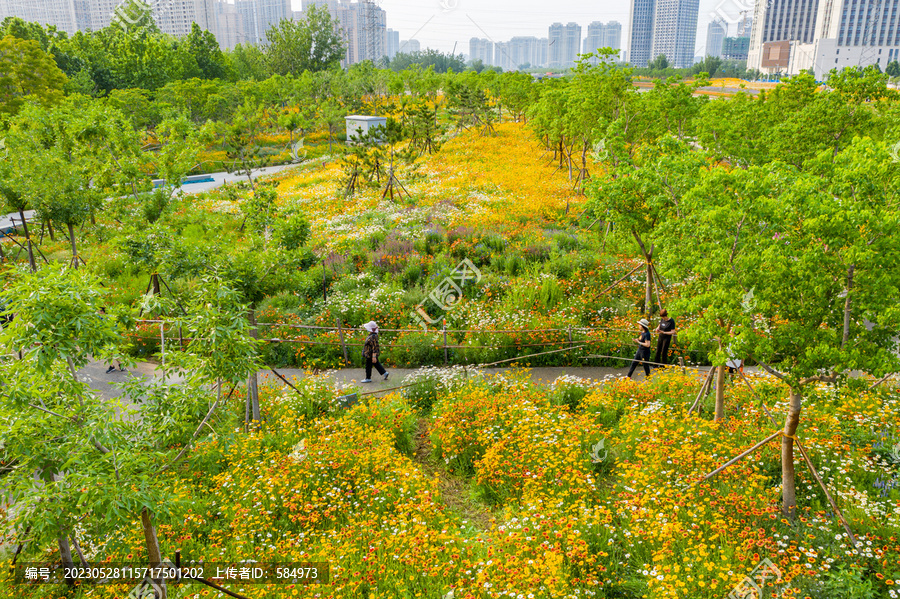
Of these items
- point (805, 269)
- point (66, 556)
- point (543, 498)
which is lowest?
point (66, 556)

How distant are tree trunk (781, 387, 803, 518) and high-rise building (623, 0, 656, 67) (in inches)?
7220

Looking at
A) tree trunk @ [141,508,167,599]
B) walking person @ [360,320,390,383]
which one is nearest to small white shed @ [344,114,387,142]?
walking person @ [360,320,390,383]

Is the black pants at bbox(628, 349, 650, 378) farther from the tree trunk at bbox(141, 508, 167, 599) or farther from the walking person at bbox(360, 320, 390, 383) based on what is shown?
the tree trunk at bbox(141, 508, 167, 599)

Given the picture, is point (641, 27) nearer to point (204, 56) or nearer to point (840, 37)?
point (840, 37)

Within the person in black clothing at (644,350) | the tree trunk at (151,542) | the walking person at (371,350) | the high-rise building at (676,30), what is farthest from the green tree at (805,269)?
the high-rise building at (676,30)

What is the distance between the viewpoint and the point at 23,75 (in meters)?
41.0

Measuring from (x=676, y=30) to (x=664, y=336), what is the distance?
163 m

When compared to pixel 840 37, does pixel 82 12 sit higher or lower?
higher

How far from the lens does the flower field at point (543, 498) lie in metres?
6.53

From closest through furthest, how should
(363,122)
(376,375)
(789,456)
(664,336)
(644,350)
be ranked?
(789,456), (644,350), (664,336), (376,375), (363,122)

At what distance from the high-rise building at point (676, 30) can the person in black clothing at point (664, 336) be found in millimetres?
148382

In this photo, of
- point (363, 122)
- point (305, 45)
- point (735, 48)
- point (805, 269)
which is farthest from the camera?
point (735, 48)

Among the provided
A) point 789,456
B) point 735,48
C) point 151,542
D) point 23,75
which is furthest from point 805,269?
point 735,48

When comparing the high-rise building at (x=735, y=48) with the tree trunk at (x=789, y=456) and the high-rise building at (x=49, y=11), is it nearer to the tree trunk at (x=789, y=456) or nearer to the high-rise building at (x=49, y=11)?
the high-rise building at (x=49, y=11)
